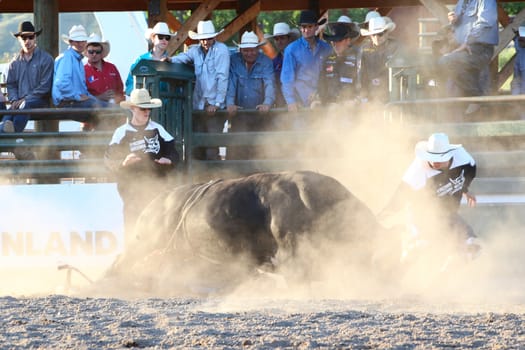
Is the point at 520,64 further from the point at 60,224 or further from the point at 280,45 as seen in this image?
the point at 60,224

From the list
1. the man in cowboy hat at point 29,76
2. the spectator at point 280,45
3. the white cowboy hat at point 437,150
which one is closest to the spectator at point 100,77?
the man in cowboy hat at point 29,76

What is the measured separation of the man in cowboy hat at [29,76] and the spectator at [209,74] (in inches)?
56.6

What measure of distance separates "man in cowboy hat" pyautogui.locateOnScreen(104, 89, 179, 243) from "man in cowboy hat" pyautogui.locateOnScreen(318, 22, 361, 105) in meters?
1.77

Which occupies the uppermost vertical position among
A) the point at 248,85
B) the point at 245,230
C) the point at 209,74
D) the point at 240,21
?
the point at 240,21

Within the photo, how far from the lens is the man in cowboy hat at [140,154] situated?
28.2ft

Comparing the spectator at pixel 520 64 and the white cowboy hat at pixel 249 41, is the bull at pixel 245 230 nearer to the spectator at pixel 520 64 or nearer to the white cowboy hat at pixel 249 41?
the white cowboy hat at pixel 249 41

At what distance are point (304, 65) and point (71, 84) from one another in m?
2.38

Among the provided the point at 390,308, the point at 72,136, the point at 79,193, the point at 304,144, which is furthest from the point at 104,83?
the point at 390,308

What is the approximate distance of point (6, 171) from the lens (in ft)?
32.2

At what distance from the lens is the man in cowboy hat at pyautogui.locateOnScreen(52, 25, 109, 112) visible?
10102 mm

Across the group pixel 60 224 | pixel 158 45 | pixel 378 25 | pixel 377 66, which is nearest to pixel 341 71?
pixel 377 66

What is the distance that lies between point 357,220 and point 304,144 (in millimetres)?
2605

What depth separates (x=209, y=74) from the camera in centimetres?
976

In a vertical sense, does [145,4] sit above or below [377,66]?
above
